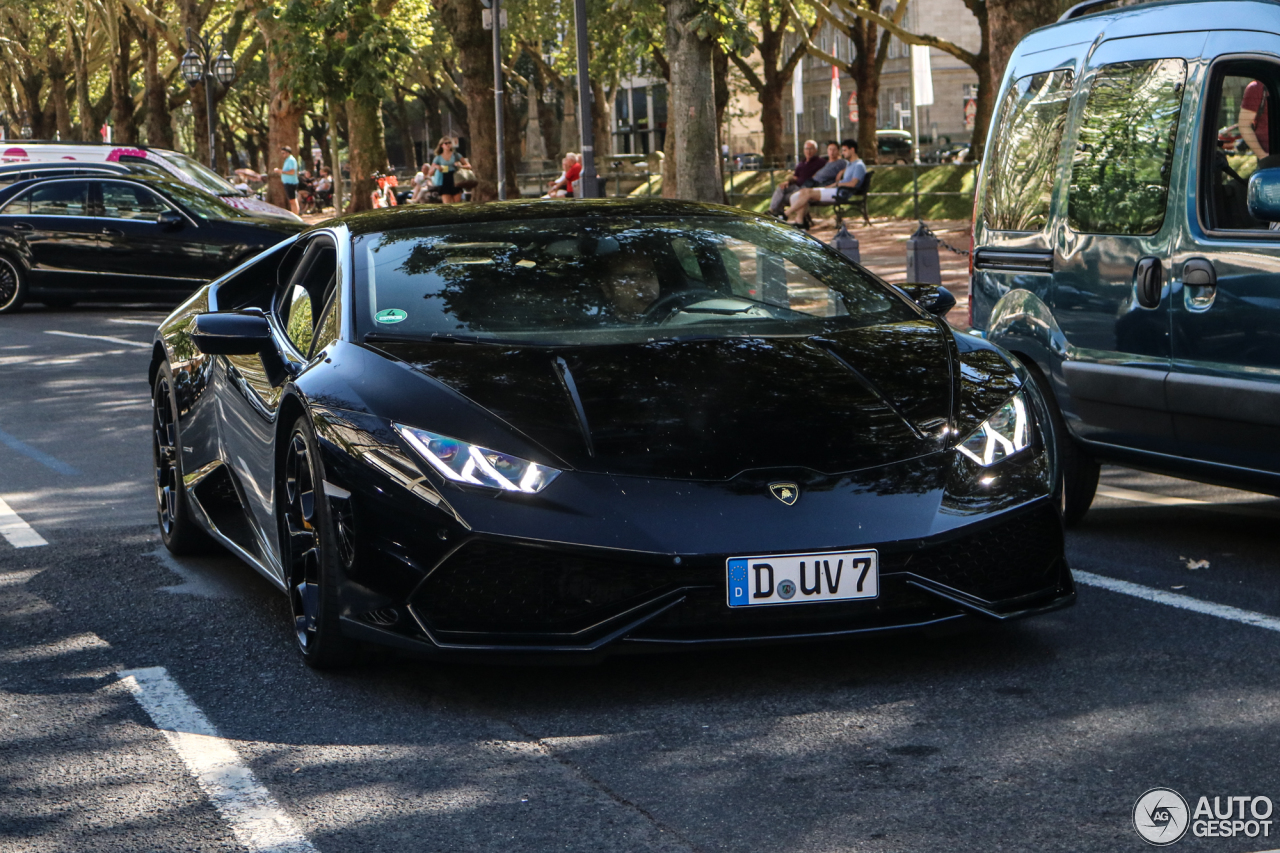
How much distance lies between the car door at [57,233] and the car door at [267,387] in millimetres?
14715

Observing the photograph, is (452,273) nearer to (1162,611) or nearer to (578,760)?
(578,760)

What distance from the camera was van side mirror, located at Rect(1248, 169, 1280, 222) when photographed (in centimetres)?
543

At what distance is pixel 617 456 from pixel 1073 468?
2908mm

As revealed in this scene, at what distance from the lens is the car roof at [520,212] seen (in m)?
5.82

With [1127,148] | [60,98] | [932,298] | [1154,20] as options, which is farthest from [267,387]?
[60,98]

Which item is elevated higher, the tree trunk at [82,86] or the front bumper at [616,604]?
the tree trunk at [82,86]

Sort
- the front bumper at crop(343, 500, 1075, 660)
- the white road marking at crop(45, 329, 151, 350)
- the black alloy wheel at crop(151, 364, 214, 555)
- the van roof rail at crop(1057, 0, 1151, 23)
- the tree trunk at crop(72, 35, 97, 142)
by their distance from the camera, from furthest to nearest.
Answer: the tree trunk at crop(72, 35, 97, 142)
the white road marking at crop(45, 329, 151, 350)
the van roof rail at crop(1057, 0, 1151, 23)
the black alloy wheel at crop(151, 364, 214, 555)
the front bumper at crop(343, 500, 1075, 660)

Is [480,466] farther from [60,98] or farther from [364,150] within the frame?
[60,98]

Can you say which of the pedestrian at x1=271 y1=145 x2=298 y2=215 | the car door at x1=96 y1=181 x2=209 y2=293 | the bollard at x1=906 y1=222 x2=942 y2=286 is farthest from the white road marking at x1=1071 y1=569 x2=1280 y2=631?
the pedestrian at x1=271 y1=145 x2=298 y2=215

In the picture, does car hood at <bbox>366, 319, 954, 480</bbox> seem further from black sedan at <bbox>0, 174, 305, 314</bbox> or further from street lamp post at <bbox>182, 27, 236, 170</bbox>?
street lamp post at <bbox>182, 27, 236, 170</bbox>

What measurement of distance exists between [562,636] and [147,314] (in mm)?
16643

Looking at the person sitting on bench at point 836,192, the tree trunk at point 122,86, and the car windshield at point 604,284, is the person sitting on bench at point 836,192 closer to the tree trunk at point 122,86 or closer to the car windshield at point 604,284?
the car windshield at point 604,284

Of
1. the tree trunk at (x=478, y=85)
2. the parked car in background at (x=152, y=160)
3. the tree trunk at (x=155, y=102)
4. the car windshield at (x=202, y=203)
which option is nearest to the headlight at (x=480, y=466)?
the car windshield at (x=202, y=203)

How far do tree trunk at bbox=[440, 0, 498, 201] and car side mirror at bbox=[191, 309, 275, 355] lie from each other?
23.7m
